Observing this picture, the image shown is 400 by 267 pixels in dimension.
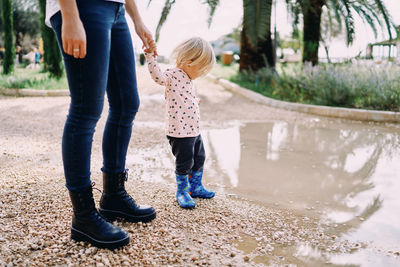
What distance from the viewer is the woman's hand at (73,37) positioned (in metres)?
1.42

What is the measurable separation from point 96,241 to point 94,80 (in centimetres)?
72

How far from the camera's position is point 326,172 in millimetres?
3168

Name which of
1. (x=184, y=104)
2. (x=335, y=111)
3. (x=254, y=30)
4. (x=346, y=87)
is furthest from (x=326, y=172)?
(x=254, y=30)

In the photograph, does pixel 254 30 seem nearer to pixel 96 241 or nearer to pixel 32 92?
pixel 32 92

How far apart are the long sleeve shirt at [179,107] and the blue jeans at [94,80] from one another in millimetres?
427

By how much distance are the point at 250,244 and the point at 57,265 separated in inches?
35.8

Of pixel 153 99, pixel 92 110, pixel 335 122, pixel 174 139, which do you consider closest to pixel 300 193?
pixel 174 139

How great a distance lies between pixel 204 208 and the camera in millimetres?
2262

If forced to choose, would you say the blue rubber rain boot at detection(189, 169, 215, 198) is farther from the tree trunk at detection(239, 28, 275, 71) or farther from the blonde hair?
the tree trunk at detection(239, 28, 275, 71)

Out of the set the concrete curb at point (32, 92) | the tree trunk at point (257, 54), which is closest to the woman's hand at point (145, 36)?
the concrete curb at point (32, 92)

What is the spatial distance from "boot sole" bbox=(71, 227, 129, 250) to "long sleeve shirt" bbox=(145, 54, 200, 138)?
77 centimetres

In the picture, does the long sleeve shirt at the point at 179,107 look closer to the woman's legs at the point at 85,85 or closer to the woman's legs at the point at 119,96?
the woman's legs at the point at 119,96

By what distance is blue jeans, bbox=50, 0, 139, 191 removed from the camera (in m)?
A: 1.52

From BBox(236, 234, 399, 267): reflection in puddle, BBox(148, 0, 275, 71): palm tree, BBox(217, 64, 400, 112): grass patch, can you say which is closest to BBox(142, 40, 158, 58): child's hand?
BBox(236, 234, 399, 267): reflection in puddle
